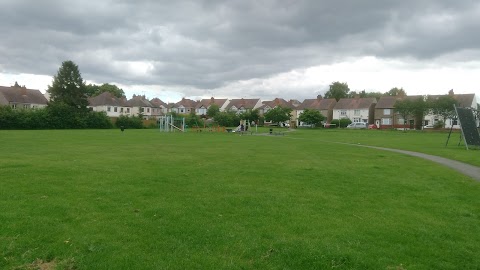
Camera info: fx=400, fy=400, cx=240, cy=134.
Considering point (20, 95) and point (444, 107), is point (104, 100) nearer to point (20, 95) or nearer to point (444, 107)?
point (20, 95)

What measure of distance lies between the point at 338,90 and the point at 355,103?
29719 millimetres

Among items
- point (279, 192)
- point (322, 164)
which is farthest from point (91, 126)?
point (279, 192)

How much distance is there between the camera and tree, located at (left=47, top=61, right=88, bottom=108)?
3307 inches

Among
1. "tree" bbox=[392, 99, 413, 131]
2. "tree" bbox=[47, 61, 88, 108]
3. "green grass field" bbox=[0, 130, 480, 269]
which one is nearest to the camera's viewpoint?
"green grass field" bbox=[0, 130, 480, 269]

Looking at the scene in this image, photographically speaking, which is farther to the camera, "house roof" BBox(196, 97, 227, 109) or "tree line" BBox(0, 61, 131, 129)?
"house roof" BBox(196, 97, 227, 109)

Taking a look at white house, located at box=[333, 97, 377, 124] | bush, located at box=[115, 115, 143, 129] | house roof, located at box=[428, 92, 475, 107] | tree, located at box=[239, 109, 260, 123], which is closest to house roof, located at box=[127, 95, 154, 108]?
tree, located at box=[239, 109, 260, 123]

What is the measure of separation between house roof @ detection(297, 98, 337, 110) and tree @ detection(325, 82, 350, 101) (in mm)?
19083

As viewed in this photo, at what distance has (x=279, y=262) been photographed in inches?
234

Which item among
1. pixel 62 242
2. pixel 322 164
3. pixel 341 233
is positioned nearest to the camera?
pixel 62 242

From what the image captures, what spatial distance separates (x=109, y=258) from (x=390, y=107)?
357ft

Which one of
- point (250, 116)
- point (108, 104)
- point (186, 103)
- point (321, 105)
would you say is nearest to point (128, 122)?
point (250, 116)

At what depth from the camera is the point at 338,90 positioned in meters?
144

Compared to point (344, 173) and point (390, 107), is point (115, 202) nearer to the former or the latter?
point (344, 173)

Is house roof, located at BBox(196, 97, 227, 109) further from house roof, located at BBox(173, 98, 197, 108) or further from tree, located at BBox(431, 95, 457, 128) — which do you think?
tree, located at BBox(431, 95, 457, 128)
